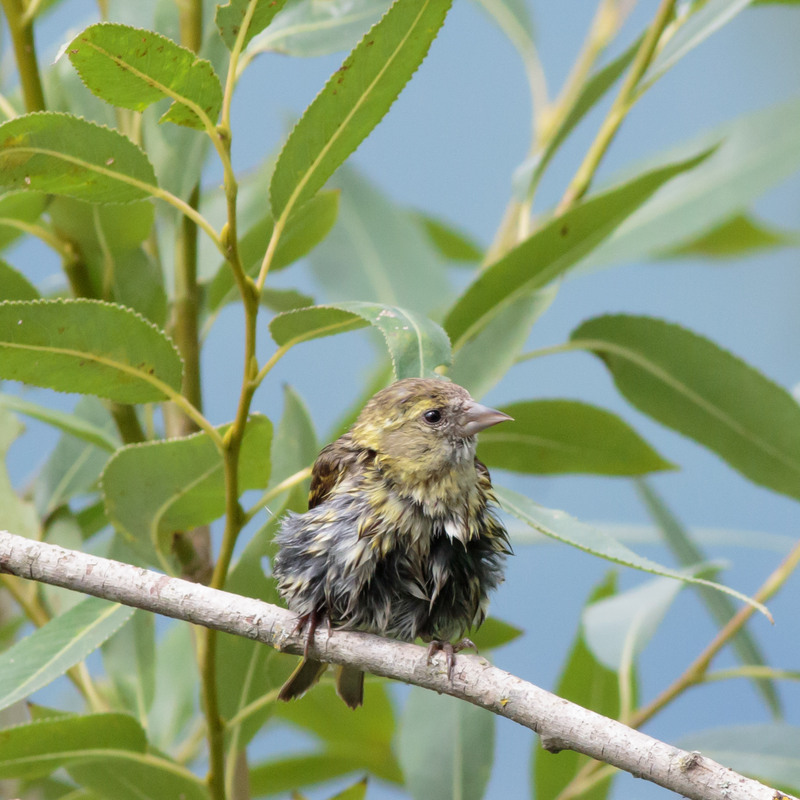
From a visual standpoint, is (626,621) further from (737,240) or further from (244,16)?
(737,240)

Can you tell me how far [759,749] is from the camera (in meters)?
1.57

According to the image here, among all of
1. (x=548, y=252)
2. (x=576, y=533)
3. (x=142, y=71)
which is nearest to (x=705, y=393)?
(x=548, y=252)

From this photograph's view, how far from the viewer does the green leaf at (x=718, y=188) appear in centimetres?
184

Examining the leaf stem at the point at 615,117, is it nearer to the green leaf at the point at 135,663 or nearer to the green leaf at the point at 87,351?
the green leaf at the point at 87,351

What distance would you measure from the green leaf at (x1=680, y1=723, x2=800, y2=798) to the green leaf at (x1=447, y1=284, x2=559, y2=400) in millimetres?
710

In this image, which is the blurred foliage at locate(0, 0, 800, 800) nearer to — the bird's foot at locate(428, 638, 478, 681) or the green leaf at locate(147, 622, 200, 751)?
the green leaf at locate(147, 622, 200, 751)

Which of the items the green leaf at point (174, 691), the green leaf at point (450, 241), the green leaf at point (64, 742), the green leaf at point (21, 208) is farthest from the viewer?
the green leaf at point (450, 241)

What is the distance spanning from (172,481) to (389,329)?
39 cm

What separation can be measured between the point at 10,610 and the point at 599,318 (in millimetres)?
1339

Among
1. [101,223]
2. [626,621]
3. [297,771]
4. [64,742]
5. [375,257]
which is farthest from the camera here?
[375,257]

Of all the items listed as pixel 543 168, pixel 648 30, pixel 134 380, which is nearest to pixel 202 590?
pixel 134 380

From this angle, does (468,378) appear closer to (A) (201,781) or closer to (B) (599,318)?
(B) (599,318)

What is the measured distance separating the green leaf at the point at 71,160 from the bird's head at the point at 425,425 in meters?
0.42

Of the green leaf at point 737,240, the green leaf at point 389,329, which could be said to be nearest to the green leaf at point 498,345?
the green leaf at point 389,329
